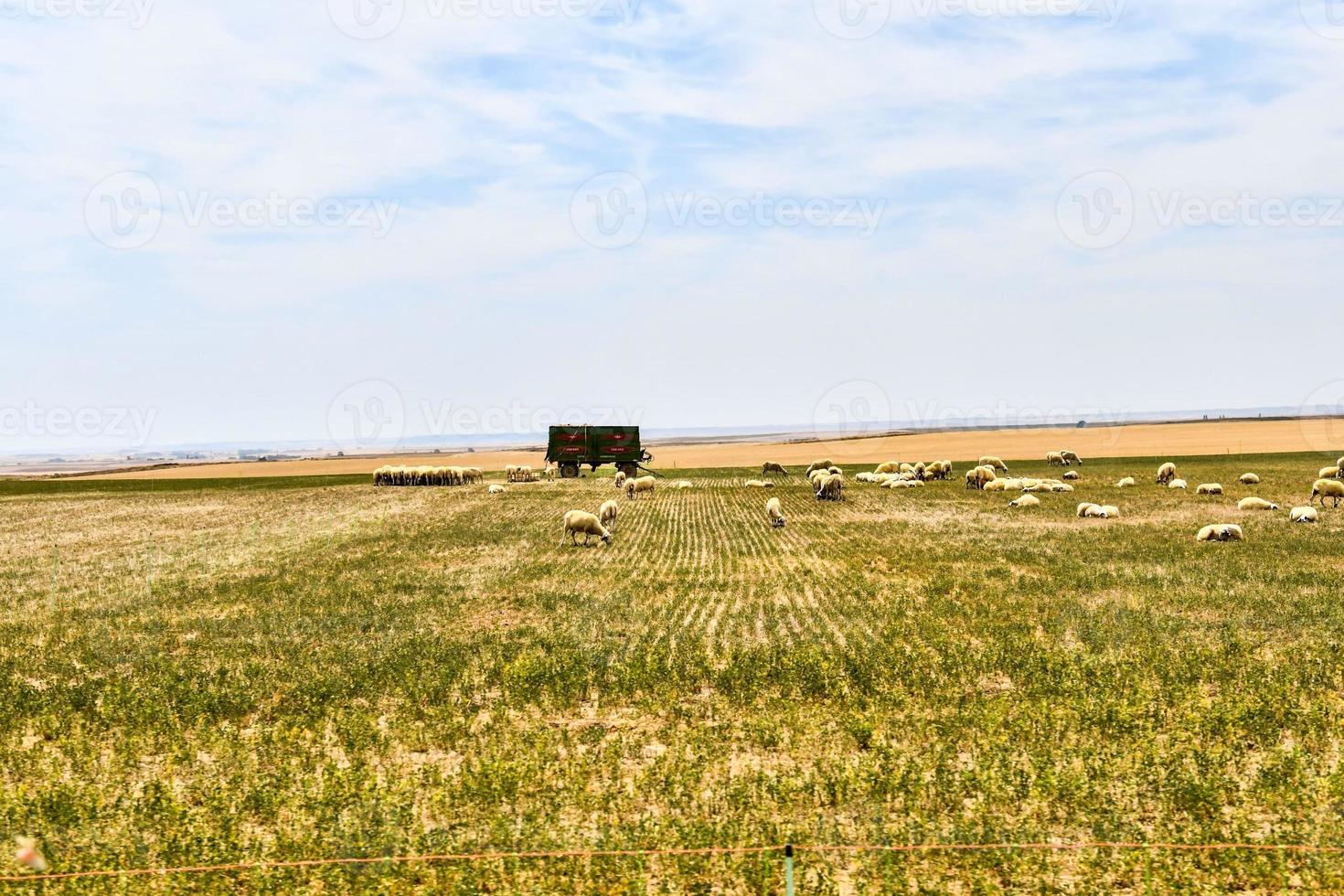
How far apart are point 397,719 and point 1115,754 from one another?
30.9 ft

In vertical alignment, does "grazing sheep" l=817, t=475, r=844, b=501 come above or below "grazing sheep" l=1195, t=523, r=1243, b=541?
above

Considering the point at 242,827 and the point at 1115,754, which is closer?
the point at 242,827

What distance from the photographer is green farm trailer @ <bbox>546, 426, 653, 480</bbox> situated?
70438 mm

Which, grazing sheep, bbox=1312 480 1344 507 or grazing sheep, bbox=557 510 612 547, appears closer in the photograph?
grazing sheep, bbox=557 510 612 547

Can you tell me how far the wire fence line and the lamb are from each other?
153 feet

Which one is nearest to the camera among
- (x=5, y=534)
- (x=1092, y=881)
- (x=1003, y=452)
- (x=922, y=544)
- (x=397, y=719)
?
(x=1092, y=881)

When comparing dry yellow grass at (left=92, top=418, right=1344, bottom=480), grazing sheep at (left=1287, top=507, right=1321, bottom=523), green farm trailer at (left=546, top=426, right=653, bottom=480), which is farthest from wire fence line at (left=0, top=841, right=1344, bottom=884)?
dry yellow grass at (left=92, top=418, right=1344, bottom=480)

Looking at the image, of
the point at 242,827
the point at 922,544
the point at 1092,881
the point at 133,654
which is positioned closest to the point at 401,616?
the point at 133,654

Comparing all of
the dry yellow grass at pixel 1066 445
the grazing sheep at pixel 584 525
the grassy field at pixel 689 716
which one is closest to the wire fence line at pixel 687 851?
the grassy field at pixel 689 716

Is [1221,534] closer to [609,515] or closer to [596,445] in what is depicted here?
[609,515]

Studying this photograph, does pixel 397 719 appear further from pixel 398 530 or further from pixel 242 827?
pixel 398 530

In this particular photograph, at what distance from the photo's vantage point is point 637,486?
196 ft

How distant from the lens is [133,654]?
17484mm

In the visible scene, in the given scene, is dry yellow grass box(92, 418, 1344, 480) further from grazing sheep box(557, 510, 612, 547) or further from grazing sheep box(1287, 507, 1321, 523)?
grazing sheep box(557, 510, 612, 547)
